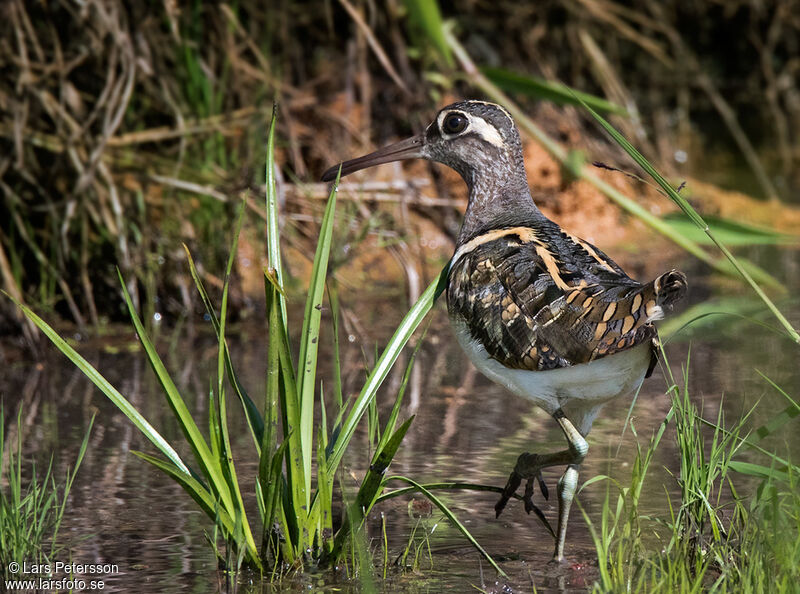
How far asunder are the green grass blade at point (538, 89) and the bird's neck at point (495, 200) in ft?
5.16

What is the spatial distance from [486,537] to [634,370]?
0.65m

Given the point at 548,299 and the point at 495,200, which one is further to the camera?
the point at 495,200

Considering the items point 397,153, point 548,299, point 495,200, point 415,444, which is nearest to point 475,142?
point 495,200

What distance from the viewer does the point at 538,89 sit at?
6.30 metres

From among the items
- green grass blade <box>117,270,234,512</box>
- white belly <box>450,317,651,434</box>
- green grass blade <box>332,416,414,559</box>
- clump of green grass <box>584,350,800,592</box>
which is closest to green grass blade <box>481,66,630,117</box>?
white belly <box>450,317,651,434</box>

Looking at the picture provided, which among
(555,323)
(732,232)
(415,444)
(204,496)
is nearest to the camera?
(204,496)

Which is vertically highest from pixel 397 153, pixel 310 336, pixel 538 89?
pixel 538 89

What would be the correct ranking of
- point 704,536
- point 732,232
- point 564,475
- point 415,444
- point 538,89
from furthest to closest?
point 538,89
point 732,232
point 415,444
point 564,475
point 704,536

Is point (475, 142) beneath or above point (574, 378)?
above

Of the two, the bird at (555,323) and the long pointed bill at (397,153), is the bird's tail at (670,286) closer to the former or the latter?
the bird at (555,323)

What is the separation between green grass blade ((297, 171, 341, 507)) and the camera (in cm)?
329

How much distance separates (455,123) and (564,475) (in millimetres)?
1357

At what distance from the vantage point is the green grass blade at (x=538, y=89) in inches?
232

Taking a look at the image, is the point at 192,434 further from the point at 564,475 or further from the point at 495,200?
the point at 495,200
